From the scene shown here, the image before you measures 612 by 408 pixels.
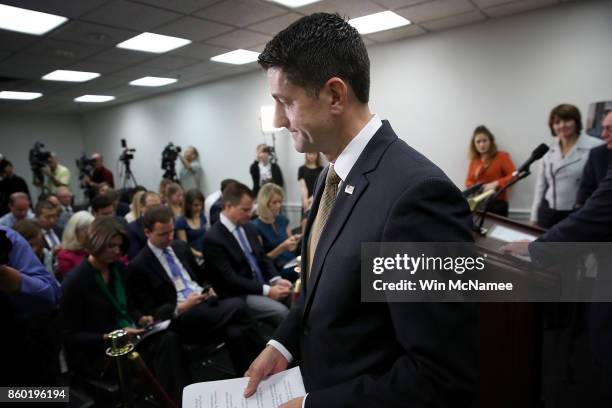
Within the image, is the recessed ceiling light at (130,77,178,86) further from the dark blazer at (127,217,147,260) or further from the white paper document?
the white paper document

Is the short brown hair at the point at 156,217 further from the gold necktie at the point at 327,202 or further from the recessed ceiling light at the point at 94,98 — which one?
the recessed ceiling light at the point at 94,98

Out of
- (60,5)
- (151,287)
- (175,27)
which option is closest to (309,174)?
(175,27)

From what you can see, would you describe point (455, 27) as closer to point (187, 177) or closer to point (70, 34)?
point (70, 34)

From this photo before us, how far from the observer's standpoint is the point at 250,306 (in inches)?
99.3

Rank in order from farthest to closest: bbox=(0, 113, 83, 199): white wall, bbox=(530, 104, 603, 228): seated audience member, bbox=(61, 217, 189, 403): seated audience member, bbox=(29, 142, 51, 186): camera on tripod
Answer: bbox=(0, 113, 83, 199): white wall
bbox=(29, 142, 51, 186): camera on tripod
bbox=(530, 104, 603, 228): seated audience member
bbox=(61, 217, 189, 403): seated audience member

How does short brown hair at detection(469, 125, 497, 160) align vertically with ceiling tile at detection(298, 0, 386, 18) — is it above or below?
below

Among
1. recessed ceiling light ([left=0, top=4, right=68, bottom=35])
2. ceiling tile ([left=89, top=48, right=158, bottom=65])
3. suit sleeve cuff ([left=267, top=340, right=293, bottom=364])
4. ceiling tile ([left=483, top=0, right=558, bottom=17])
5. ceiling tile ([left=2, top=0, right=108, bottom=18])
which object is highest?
ceiling tile ([left=483, top=0, right=558, bottom=17])

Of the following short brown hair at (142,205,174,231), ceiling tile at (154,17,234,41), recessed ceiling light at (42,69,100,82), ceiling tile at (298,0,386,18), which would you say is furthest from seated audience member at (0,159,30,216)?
ceiling tile at (298,0,386,18)

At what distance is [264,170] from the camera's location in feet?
20.8

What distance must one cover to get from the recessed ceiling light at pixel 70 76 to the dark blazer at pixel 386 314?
258 inches

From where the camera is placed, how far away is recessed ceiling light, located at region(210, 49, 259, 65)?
5.36 meters

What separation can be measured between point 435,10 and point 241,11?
2.11 meters

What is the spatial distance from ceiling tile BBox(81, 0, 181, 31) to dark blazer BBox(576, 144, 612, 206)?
387cm

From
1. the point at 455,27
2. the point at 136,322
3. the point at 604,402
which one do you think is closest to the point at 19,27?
the point at 136,322
